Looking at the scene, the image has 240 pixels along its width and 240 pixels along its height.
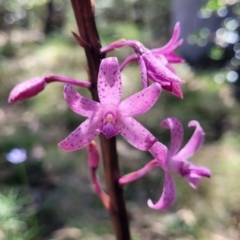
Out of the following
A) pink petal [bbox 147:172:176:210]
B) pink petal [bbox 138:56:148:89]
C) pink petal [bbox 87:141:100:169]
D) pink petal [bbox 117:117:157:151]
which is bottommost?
pink petal [bbox 147:172:176:210]

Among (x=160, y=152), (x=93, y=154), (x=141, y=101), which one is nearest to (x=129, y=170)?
(x=93, y=154)

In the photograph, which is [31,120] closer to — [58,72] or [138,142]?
[58,72]

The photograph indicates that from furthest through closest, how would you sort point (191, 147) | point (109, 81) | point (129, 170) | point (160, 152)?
point (129, 170), point (191, 147), point (160, 152), point (109, 81)

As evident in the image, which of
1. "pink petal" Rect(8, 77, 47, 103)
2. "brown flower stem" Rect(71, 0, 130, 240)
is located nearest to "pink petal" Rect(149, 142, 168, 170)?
"brown flower stem" Rect(71, 0, 130, 240)

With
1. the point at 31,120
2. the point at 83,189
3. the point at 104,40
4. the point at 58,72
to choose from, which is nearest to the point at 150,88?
the point at 83,189

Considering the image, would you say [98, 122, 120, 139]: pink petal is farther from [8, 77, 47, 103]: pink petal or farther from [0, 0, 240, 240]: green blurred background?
[0, 0, 240, 240]: green blurred background

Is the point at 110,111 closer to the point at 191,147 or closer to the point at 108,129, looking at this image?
the point at 108,129
